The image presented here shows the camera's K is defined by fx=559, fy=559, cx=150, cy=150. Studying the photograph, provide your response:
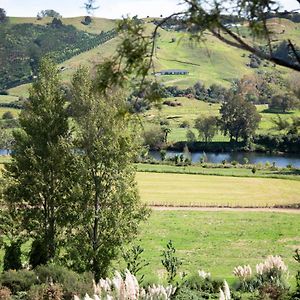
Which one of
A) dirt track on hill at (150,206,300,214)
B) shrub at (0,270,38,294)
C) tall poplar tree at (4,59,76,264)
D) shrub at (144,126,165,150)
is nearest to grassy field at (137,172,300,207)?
dirt track on hill at (150,206,300,214)

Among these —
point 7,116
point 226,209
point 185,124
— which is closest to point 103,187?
point 226,209

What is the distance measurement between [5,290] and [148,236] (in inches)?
826

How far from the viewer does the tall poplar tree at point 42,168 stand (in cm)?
2038

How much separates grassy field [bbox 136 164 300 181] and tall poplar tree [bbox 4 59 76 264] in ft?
143

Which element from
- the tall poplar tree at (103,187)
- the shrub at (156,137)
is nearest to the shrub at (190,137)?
the shrub at (156,137)

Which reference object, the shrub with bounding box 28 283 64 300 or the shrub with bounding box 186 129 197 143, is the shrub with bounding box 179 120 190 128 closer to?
the shrub with bounding box 186 129 197 143

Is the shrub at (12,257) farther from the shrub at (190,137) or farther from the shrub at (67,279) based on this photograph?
the shrub at (190,137)

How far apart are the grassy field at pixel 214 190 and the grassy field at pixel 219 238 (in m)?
5.22

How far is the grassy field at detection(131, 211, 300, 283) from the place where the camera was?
2889cm

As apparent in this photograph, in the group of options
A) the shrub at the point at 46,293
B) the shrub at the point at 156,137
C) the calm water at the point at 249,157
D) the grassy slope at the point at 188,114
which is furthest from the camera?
the grassy slope at the point at 188,114

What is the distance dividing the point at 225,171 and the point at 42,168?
47.1m

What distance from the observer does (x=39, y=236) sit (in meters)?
20.8

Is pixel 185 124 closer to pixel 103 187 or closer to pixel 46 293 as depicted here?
pixel 103 187

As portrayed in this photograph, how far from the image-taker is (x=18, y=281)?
17.3 meters
